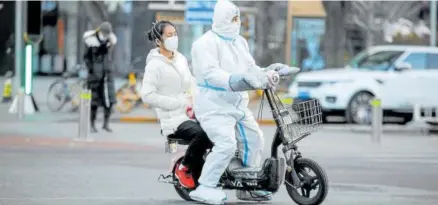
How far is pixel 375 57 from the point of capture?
22312 millimetres

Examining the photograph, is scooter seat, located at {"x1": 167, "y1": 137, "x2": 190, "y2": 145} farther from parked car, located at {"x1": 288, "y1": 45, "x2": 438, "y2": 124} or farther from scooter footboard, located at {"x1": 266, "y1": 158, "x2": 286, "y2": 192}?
parked car, located at {"x1": 288, "y1": 45, "x2": 438, "y2": 124}

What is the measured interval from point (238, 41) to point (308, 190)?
141cm

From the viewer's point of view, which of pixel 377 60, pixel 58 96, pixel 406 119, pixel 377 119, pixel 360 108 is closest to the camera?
pixel 377 119

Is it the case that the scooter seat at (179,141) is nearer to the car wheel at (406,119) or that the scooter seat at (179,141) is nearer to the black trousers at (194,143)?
the black trousers at (194,143)

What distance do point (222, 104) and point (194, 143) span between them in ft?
1.45

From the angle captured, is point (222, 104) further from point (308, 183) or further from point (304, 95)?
point (304, 95)

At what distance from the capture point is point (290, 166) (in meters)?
9.25

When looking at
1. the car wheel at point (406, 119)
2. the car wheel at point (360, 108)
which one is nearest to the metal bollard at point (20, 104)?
the car wheel at point (360, 108)

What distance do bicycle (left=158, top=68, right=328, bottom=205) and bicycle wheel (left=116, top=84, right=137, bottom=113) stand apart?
13729 mm

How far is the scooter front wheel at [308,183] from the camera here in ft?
29.7

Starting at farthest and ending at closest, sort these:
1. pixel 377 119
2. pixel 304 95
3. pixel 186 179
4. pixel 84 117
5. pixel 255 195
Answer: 1. pixel 304 95
2. pixel 377 119
3. pixel 84 117
4. pixel 186 179
5. pixel 255 195

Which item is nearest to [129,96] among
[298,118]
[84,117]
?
[84,117]

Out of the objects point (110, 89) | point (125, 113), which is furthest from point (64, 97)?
point (110, 89)

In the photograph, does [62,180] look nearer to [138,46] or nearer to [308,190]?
[308,190]
